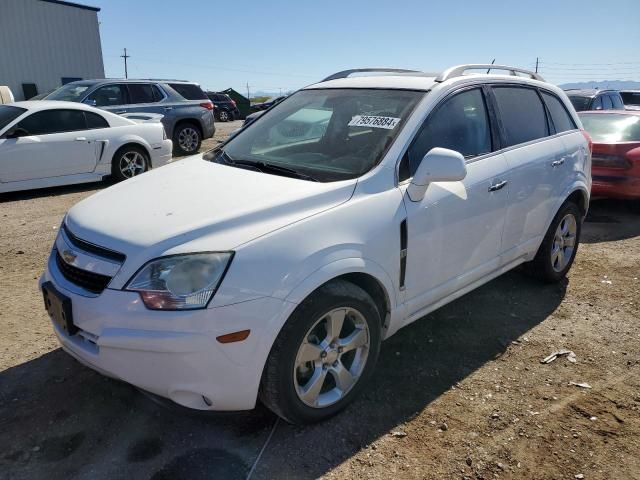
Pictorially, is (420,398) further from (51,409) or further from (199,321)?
(51,409)

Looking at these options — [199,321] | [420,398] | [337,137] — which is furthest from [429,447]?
[337,137]

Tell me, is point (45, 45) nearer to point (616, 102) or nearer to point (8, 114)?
point (8, 114)

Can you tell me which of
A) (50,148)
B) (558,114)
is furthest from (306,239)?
(50,148)

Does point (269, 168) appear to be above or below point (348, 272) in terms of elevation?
above

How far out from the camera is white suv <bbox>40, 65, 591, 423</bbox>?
7.22 feet

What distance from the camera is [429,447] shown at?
101 inches

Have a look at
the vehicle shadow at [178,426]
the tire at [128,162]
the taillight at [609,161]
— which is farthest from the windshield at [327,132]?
the tire at [128,162]

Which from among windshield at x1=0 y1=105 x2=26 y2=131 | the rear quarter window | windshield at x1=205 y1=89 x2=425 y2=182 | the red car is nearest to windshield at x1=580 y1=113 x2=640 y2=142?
the red car

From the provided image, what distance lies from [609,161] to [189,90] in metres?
10.6

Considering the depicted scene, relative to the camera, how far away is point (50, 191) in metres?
8.30

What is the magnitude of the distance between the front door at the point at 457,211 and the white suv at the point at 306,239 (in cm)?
1

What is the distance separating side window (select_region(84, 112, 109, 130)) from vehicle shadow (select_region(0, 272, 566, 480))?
235 inches

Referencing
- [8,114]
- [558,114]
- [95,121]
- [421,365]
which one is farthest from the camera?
[95,121]

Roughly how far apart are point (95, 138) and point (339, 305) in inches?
281
